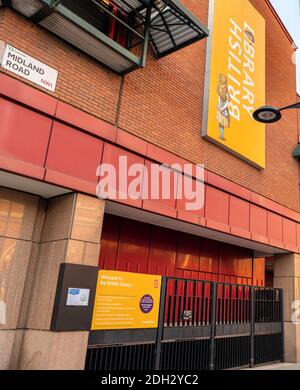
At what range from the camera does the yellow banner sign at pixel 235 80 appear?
37.8 ft

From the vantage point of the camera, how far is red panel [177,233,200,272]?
458 inches

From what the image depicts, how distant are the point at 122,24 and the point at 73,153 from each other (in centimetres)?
335

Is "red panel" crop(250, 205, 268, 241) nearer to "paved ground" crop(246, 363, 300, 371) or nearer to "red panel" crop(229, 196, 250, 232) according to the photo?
"red panel" crop(229, 196, 250, 232)

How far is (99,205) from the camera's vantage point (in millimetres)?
7598

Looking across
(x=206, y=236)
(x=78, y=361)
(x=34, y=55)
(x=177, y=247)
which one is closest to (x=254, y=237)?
(x=206, y=236)

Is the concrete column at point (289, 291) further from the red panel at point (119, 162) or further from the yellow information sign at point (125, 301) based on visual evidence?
the red panel at point (119, 162)

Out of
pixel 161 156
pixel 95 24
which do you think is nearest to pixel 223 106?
pixel 161 156

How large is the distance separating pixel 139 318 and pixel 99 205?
2.68m

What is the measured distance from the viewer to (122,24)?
8.31 m

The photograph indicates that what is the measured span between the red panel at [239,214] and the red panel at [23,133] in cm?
639

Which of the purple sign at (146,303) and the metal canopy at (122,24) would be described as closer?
the metal canopy at (122,24)

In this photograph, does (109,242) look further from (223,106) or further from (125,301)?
(223,106)

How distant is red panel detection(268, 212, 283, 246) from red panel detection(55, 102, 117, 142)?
736 cm

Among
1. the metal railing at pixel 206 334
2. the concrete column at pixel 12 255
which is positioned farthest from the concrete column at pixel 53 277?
the metal railing at pixel 206 334
